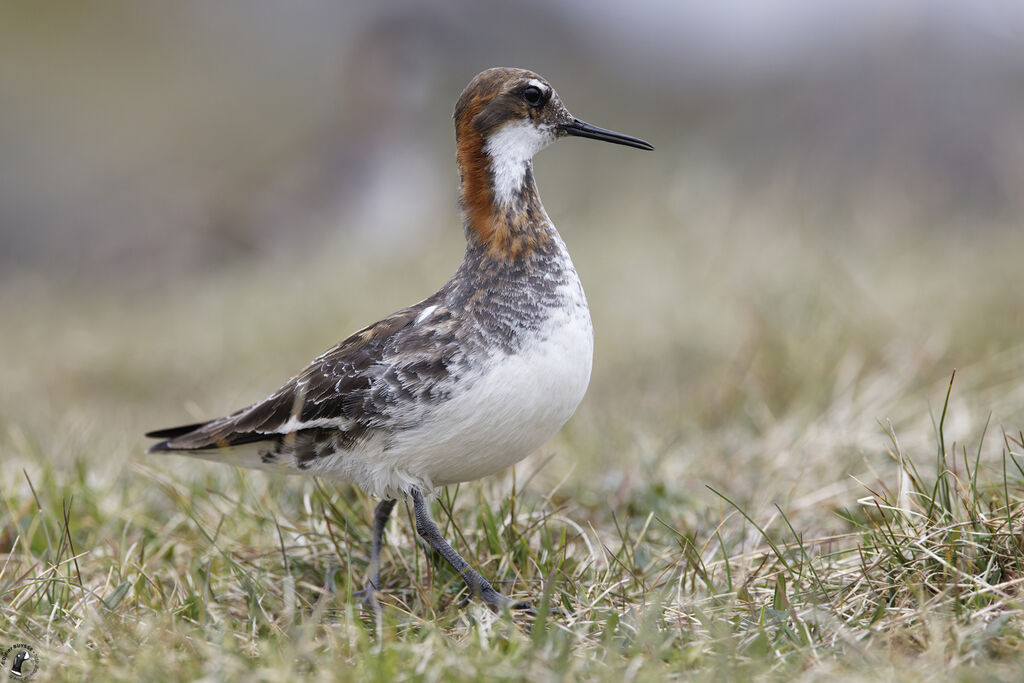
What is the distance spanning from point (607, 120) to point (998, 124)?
8.20m

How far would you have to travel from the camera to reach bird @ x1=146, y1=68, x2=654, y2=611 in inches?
142

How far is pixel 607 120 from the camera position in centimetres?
1895

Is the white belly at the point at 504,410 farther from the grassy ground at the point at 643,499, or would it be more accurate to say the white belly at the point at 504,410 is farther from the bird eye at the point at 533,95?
the bird eye at the point at 533,95

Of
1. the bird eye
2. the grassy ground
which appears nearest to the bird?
the bird eye

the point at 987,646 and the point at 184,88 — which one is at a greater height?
the point at 184,88

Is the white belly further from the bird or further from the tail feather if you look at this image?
the tail feather

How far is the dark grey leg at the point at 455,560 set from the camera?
3.62 metres

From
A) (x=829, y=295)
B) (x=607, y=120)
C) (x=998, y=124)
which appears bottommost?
A: (x=829, y=295)

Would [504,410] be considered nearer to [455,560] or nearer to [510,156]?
[455,560]

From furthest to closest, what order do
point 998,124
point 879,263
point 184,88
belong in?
1. point 184,88
2. point 998,124
3. point 879,263

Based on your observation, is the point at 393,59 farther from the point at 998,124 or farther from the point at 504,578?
the point at 504,578

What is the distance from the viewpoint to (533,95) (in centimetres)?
413

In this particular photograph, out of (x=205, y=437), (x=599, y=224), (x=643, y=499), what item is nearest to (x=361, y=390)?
(x=205, y=437)

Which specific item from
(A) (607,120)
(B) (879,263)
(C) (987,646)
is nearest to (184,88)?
(A) (607,120)
